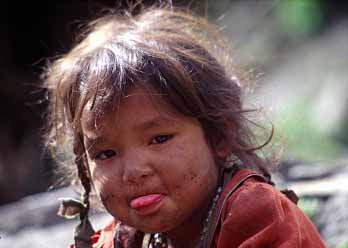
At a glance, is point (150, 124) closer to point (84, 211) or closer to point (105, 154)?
point (105, 154)

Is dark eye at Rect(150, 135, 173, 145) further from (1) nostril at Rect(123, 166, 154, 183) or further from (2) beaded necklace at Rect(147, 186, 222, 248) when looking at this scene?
(2) beaded necklace at Rect(147, 186, 222, 248)

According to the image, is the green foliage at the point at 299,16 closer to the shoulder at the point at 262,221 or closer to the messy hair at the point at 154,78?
the messy hair at the point at 154,78

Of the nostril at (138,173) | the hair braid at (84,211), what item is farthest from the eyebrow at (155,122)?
the hair braid at (84,211)

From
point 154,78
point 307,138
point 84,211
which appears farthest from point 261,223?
point 307,138

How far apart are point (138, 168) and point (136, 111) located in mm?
153

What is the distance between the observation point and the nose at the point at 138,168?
7.39 feet

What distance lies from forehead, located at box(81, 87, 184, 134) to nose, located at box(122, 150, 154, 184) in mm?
87

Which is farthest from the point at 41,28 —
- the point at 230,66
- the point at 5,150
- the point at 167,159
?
the point at 167,159

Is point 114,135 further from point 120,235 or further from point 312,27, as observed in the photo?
point 312,27

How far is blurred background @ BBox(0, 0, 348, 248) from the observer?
4.27 meters

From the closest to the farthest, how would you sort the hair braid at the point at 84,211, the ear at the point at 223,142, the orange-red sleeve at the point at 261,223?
1. the orange-red sleeve at the point at 261,223
2. the ear at the point at 223,142
3. the hair braid at the point at 84,211

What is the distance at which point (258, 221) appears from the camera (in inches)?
88.2

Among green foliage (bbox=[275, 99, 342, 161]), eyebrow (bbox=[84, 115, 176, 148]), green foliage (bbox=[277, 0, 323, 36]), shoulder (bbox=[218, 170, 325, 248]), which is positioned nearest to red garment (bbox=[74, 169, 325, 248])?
shoulder (bbox=[218, 170, 325, 248])

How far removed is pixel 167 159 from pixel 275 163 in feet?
2.27
